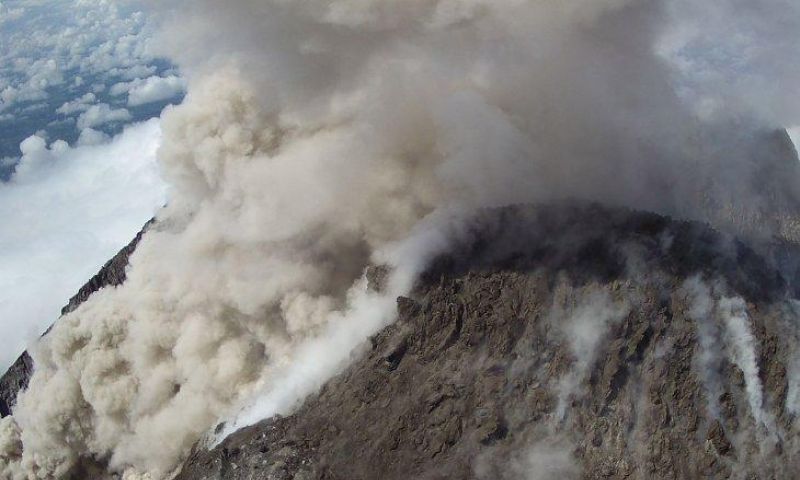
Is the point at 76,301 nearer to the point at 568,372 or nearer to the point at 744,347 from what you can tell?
the point at 568,372

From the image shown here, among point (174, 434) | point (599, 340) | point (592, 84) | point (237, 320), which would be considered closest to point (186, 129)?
point (237, 320)

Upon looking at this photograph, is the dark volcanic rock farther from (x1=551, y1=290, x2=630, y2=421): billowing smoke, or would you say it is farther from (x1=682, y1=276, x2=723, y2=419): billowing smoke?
(x1=682, y1=276, x2=723, y2=419): billowing smoke

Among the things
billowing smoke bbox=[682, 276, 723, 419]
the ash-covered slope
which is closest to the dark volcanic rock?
the ash-covered slope

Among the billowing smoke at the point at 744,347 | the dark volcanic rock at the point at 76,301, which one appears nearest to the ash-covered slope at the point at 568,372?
the billowing smoke at the point at 744,347

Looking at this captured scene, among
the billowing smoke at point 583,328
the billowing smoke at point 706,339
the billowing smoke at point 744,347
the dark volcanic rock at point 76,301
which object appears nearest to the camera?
the billowing smoke at point 744,347

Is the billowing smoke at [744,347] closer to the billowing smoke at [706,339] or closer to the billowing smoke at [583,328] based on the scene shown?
the billowing smoke at [706,339]

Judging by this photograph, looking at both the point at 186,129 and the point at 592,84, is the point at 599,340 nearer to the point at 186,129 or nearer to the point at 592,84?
the point at 592,84

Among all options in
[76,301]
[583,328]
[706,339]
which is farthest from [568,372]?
[76,301]
